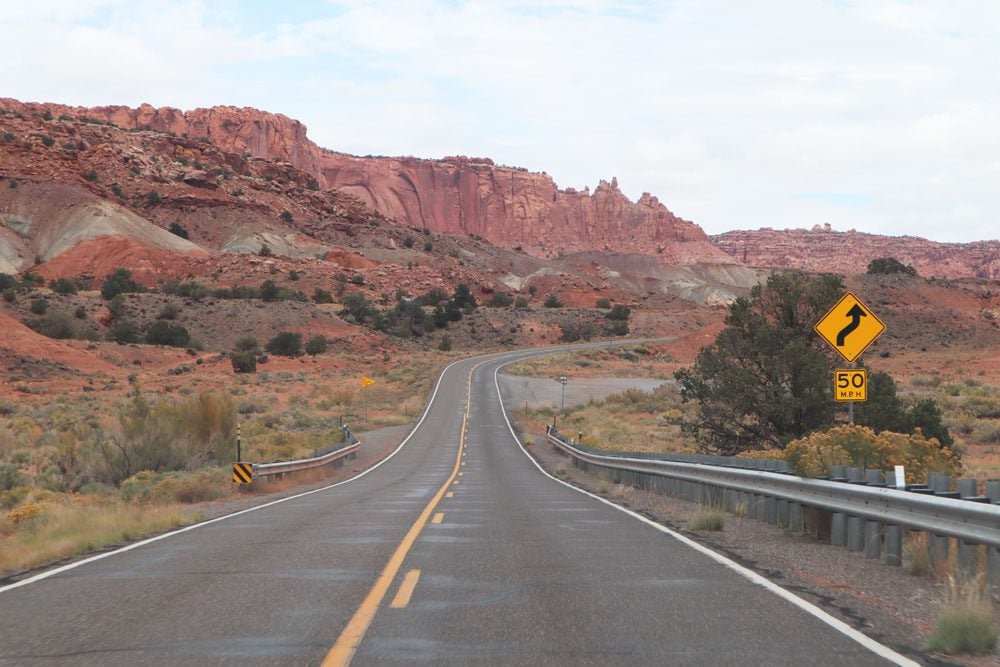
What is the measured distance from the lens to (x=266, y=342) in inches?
3652

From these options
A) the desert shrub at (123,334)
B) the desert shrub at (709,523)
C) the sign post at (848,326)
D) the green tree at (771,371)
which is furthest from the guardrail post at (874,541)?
the desert shrub at (123,334)

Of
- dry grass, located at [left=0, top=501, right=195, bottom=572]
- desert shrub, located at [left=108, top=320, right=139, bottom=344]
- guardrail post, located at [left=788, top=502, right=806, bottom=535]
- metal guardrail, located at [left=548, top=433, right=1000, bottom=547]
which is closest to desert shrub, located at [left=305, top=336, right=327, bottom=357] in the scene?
desert shrub, located at [left=108, top=320, right=139, bottom=344]

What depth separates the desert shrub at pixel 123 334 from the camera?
82.0 metres

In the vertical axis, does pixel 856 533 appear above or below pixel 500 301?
below

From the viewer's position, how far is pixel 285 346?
287 ft

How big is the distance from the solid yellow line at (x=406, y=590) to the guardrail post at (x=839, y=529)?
519cm

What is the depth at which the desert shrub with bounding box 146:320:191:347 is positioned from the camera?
84.6 meters

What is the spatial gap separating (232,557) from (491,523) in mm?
4390

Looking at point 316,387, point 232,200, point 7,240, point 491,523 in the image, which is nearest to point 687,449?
point 491,523

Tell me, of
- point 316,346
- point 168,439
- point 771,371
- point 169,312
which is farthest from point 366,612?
point 169,312

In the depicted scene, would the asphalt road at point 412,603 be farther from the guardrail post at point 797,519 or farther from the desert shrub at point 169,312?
the desert shrub at point 169,312

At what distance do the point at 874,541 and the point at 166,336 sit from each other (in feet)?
272

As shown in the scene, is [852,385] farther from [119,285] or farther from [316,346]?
[119,285]

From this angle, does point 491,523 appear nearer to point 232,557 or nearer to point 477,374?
point 232,557
